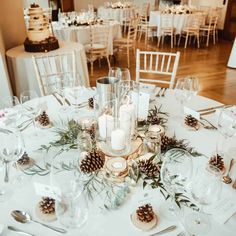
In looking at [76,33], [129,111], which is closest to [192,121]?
[129,111]

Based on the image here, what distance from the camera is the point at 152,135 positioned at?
1238 mm

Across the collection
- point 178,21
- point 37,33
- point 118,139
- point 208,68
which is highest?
point 37,33

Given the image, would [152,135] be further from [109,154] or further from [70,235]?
[70,235]

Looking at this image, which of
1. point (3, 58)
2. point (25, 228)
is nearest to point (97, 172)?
point (25, 228)

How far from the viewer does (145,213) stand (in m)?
0.91

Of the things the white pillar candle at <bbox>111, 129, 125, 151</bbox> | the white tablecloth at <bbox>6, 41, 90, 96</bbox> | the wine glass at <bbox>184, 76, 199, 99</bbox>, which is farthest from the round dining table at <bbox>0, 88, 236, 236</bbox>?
the white tablecloth at <bbox>6, 41, 90, 96</bbox>

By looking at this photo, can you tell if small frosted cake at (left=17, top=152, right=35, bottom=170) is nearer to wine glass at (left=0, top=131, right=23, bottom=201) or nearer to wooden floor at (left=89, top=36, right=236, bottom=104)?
wine glass at (left=0, top=131, right=23, bottom=201)

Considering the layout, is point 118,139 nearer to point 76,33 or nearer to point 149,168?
point 149,168

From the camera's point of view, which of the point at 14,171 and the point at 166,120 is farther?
the point at 166,120

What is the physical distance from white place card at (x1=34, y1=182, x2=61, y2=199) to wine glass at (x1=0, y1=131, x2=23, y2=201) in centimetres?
18

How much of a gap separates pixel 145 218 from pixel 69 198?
10.5 inches

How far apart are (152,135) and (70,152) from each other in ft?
1.28

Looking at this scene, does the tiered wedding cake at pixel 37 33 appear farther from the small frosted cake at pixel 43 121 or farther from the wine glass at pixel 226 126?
the wine glass at pixel 226 126

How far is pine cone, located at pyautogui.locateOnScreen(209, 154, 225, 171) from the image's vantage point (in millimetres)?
1134
